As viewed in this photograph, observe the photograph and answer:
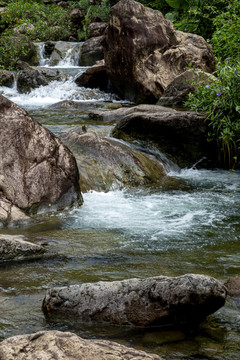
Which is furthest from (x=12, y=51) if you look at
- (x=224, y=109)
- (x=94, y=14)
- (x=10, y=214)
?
(x=94, y=14)

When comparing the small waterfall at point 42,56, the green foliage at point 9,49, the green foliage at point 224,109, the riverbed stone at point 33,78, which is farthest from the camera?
the small waterfall at point 42,56

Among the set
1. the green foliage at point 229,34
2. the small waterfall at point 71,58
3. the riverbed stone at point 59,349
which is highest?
the green foliage at point 229,34

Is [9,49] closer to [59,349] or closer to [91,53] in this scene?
[91,53]

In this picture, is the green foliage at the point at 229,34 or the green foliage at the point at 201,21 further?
the green foliage at the point at 201,21

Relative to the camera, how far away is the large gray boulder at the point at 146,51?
1368 centimetres

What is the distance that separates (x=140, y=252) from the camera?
186 inches

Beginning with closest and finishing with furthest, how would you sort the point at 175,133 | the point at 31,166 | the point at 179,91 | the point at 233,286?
1. the point at 233,286
2. the point at 31,166
3. the point at 175,133
4. the point at 179,91

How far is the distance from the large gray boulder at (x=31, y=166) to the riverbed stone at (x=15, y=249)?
1.42 metres

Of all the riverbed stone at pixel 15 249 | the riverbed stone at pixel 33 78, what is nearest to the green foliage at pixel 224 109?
the riverbed stone at pixel 15 249

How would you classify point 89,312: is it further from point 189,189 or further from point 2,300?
point 189,189

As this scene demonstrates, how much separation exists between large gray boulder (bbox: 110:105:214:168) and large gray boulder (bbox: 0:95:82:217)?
2958 mm

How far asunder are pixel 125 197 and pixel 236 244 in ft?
Result: 7.90

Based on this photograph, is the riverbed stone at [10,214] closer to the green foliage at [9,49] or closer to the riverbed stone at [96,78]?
the green foliage at [9,49]

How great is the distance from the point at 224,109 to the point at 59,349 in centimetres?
702
